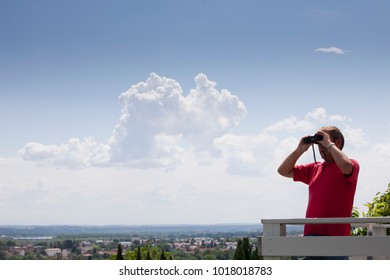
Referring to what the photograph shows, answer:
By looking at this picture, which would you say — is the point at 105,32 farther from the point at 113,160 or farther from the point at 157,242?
the point at 113,160

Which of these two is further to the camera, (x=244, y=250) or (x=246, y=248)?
(x=246, y=248)

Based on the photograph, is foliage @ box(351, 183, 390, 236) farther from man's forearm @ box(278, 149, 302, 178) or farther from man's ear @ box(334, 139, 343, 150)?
man's ear @ box(334, 139, 343, 150)

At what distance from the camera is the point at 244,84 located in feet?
49.4

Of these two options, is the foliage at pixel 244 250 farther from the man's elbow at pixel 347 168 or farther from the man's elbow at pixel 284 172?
the man's elbow at pixel 347 168

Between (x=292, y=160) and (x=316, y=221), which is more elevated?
(x=292, y=160)

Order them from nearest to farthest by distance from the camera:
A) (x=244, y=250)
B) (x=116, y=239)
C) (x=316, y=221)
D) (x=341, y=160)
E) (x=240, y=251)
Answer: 1. (x=316, y=221)
2. (x=341, y=160)
3. (x=244, y=250)
4. (x=240, y=251)
5. (x=116, y=239)

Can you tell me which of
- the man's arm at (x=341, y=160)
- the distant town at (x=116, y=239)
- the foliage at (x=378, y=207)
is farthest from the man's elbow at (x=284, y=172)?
the distant town at (x=116, y=239)

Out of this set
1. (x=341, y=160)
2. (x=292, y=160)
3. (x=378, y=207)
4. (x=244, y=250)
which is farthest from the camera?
(x=244, y=250)

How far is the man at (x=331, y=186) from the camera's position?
12.2 ft

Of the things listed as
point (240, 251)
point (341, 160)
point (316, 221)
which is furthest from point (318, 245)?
point (240, 251)

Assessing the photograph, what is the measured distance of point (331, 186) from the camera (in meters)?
3.78

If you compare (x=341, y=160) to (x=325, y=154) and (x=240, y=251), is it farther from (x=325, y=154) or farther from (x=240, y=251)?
(x=240, y=251)
